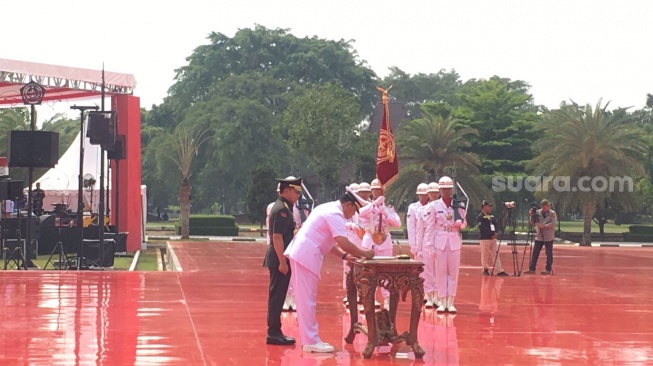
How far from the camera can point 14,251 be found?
75.0 feet

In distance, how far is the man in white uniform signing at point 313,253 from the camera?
9.69 m

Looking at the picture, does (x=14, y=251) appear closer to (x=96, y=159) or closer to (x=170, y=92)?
(x=96, y=159)

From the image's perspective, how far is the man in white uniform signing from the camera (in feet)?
31.8

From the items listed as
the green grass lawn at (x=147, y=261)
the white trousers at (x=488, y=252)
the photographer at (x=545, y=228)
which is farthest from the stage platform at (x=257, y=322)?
the green grass lawn at (x=147, y=261)

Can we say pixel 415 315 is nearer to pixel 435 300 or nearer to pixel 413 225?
pixel 435 300

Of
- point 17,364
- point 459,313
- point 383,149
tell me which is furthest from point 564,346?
point 383,149

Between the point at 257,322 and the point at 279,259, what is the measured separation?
2.37m

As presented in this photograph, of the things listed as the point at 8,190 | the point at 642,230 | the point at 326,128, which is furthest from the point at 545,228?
the point at 326,128

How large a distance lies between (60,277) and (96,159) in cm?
1726

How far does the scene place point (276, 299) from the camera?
1030 centimetres

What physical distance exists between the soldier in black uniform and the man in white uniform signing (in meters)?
0.50

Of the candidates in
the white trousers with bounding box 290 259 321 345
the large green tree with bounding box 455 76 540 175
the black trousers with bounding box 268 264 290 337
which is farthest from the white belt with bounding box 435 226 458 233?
the large green tree with bounding box 455 76 540 175

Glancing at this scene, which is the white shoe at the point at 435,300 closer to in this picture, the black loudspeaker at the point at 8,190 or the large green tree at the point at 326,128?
the black loudspeaker at the point at 8,190

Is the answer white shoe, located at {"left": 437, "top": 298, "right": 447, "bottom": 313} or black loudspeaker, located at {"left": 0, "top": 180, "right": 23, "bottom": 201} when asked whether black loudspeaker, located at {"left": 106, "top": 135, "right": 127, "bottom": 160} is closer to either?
black loudspeaker, located at {"left": 0, "top": 180, "right": 23, "bottom": 201}
